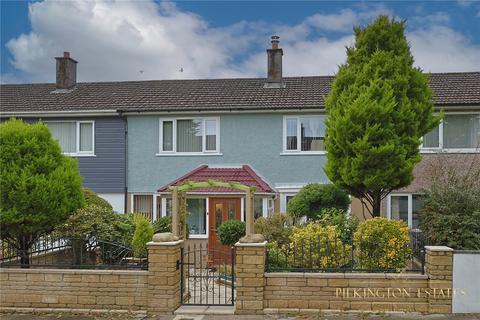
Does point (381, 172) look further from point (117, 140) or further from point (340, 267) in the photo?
point (117, 140)

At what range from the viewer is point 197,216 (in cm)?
1778

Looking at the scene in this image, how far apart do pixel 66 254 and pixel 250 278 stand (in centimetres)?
527

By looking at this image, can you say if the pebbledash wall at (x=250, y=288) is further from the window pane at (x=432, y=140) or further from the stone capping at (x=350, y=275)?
the window pane at (x=432, y=140)

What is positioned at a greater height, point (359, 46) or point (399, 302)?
point (359, 46)

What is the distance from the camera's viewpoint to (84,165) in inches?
752

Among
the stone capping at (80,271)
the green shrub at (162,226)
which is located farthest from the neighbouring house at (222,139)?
the stone capping at (80,271)

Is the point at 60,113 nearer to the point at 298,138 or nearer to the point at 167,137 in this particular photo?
the point at 167,137

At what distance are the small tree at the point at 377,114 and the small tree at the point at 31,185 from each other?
616 cm

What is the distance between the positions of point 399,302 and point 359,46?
6404 mm

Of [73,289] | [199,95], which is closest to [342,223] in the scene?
[73,289]

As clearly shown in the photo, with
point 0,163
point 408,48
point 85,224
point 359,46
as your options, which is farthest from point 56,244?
point 408,48

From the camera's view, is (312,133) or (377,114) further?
(312,133)

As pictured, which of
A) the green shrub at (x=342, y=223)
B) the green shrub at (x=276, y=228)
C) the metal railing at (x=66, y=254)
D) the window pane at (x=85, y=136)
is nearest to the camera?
the metal railing at (x=66, y=254)

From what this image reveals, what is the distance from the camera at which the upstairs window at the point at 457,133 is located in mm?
17266
